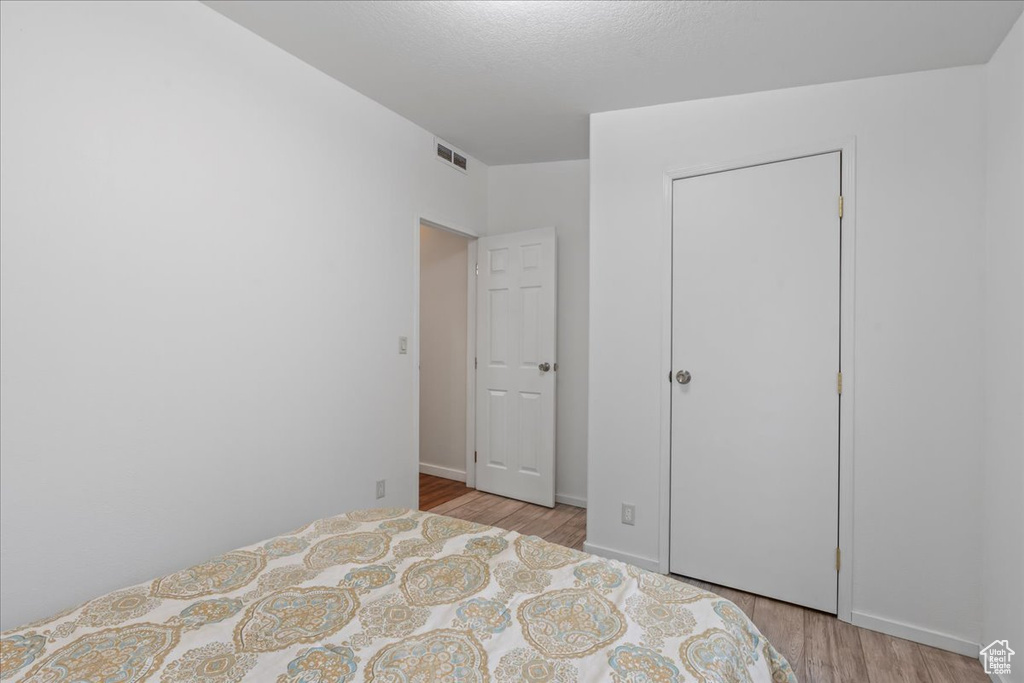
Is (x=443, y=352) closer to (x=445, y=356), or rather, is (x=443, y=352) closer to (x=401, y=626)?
(x=445, y=356)

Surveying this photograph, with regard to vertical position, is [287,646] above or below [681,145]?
below

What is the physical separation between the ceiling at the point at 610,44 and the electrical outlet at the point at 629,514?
7.16 feet

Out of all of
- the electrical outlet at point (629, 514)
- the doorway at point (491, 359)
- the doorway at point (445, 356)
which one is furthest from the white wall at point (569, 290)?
the electrical outlet at point (629, 514)

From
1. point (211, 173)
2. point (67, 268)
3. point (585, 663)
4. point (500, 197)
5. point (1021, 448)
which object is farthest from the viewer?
point (500, 197)

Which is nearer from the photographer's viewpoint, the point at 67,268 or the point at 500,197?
the point at 67,268

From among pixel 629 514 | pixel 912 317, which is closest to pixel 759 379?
pixel 912 317

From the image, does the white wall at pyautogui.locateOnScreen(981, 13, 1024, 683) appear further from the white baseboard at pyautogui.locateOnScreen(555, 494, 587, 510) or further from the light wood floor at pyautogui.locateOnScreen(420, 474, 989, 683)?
the white baseboard at pyautogui.locateOnScreen(555, 494, 587, 510)

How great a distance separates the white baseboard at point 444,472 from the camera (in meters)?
4.14

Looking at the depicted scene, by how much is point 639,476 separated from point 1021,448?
1495 millimetres

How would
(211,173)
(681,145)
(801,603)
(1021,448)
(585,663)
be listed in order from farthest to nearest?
1. (681,145)
2. (801,603)
3. (211,173)
4. (1021,448)
5. (585,663)

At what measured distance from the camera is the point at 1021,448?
5.54 feet

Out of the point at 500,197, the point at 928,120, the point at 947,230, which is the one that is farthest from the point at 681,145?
the point at 500,197

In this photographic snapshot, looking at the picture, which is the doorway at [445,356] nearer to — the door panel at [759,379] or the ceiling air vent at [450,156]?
the ceiling air vent at [450,156]

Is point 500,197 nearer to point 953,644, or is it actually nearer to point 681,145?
point 681,145
